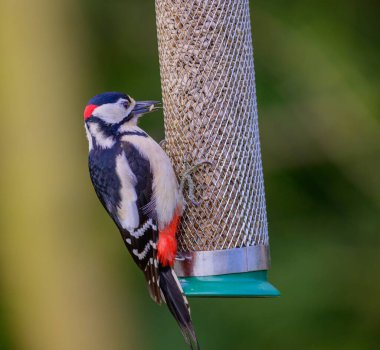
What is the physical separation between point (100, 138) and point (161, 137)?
199 cm

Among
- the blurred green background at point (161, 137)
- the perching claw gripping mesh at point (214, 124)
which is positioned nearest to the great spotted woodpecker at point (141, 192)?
the perching claw gripping mesh at point (214, 124)

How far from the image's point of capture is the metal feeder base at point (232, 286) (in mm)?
4492

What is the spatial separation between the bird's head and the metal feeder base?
0.88 metres

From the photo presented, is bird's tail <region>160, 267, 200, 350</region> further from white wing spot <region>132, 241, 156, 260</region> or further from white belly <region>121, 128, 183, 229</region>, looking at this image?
white belly <region>121, 128, 183, 229</region>

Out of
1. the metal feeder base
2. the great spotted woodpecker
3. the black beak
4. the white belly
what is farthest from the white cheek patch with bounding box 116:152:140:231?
the metal feeder base

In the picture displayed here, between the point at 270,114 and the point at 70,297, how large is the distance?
2153mm

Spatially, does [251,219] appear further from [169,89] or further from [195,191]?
[169,89]

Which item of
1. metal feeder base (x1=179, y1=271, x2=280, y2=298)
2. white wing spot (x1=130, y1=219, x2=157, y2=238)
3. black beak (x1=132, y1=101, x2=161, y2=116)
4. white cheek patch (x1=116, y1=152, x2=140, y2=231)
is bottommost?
metal feeder base (x1=179, y1=271, x2=280, y2=298)

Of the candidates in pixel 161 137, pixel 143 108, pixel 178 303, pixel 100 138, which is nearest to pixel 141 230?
pixel 178 303

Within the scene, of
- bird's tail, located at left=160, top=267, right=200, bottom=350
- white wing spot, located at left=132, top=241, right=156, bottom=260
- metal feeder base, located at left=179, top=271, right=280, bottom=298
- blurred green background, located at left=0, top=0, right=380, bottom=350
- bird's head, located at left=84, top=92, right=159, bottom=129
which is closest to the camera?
metal feeder base, located at left=179, top=271, right=280, bottom=298

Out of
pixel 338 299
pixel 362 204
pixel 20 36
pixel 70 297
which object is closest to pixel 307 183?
pixel 362 204

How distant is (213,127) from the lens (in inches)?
188

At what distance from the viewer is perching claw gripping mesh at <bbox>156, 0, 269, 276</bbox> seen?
475cm

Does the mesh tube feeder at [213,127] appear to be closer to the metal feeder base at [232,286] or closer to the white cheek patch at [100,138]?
the metal feeder base at [232,286]
